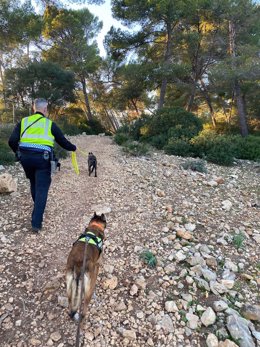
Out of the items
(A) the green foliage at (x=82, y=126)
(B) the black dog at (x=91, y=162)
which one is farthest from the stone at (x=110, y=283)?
(A) the green foliage at (x=82, y=126)

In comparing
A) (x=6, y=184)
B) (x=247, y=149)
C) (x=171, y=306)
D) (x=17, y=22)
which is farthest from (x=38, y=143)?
(x=17, y=22)

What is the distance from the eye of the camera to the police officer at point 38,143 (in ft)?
10.5

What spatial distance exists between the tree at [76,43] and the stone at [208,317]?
19687 millimetres

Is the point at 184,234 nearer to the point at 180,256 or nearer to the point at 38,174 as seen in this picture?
the point at 180,256

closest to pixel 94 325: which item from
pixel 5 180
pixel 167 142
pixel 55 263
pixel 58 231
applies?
pixel 55 263

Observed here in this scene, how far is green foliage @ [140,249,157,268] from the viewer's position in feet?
10.1

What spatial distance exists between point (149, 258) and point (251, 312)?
122 centimetres

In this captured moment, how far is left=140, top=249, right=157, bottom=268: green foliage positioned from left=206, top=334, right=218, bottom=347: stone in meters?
0.99

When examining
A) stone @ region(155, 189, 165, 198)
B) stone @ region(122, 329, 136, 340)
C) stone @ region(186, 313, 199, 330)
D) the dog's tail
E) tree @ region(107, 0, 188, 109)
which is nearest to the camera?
the dog's tail

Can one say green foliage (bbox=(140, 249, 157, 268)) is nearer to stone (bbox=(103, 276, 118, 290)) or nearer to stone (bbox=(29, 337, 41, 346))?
stone (bbox=(103, 276, 118, 290))

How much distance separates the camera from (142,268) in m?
3.03

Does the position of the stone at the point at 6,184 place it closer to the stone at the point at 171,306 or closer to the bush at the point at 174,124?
the stone at the point at 171,306

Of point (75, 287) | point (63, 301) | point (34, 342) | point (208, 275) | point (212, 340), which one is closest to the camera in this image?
point (75, 287)

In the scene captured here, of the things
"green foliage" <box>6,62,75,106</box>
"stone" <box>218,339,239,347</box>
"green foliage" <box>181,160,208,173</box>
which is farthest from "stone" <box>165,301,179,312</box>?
"green foliage" <box>6,62,75,106</box>
